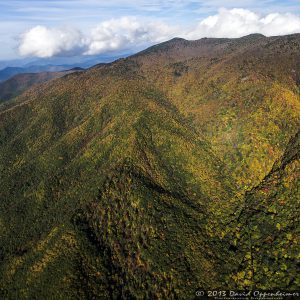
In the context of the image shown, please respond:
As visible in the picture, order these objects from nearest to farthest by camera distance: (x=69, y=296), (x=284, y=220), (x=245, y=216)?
Result: (x=69, y=296), (x=284, y=220), (x=245, y=216)

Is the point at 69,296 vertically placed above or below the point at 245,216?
below

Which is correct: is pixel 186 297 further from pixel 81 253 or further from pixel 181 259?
pixel 81 253

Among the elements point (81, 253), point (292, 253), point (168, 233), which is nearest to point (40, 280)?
point (81, 253)

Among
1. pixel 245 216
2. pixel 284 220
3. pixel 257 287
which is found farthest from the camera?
pixel 245 216

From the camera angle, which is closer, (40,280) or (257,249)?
(257,249)

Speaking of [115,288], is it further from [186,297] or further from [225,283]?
[225,283]

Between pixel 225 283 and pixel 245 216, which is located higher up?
pixel 245 216

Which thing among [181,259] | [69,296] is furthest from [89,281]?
[181,259]

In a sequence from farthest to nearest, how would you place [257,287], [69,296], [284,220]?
[284,220] < [69,296] < [257,287]

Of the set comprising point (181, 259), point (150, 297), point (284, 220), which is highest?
point (284, 220)
